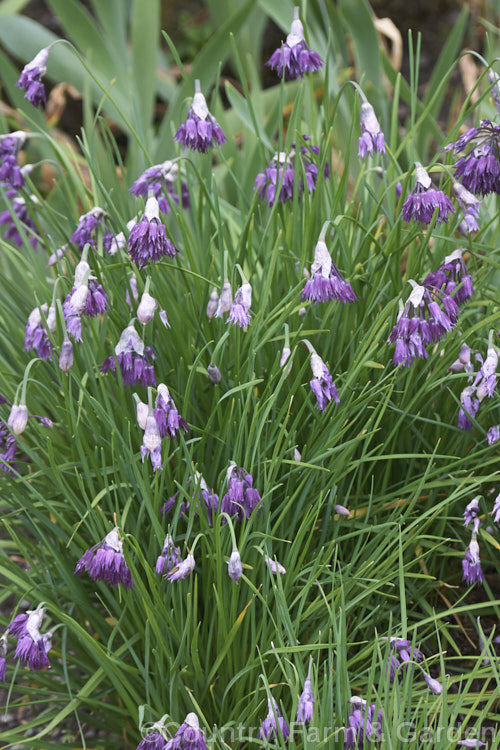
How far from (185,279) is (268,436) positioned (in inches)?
19.9

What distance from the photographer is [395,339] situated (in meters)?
1.71

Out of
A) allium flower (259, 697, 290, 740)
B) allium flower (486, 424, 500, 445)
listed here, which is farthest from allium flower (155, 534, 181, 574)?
allium flower (486, 424, 500, 445)

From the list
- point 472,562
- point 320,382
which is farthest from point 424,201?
point 472,562

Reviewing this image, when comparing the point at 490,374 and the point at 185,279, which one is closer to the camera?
the point at 490,374

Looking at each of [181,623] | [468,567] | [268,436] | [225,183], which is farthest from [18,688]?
[225,183]

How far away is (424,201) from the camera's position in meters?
1.70

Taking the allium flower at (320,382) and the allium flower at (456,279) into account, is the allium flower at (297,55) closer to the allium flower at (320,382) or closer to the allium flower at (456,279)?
the allium flower at (456,279)

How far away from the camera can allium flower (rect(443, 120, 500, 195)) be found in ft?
5.82

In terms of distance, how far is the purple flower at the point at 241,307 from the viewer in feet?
5.50

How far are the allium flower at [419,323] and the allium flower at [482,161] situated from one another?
30 centimetres

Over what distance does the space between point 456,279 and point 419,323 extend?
1.08 feet

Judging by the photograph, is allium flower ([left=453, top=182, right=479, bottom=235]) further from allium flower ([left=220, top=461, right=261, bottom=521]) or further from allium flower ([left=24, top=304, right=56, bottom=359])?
allium flower ([left=24, top=304, right=56, bottom=359])

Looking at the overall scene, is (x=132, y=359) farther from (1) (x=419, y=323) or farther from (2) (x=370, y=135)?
(2) (x=370, y=135)

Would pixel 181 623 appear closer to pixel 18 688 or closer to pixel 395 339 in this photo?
pixel 18 688
